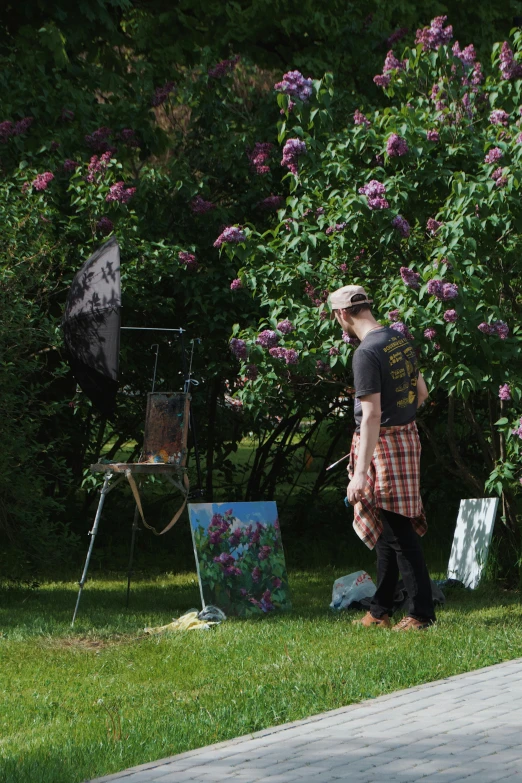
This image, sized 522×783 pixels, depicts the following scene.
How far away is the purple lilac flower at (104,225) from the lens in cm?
943

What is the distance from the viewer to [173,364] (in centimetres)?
1048

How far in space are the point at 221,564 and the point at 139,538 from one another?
4254mm

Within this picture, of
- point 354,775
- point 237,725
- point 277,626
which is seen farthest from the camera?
point 277,626

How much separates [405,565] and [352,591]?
1.11m

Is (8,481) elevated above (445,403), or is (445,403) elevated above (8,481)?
(445,403)

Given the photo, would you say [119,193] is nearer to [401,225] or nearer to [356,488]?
[401,225]

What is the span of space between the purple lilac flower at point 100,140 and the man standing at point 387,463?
4203mm

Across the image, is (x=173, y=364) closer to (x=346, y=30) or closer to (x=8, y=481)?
(x=8, y=481)

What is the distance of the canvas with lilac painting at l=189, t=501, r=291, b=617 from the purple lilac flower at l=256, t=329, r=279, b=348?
1.12 metres

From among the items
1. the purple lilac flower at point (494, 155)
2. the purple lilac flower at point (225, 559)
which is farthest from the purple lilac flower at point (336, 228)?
the purple lilac flower at point (225, 559)

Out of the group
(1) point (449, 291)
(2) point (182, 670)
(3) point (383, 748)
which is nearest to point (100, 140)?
(1) point (449, 291)

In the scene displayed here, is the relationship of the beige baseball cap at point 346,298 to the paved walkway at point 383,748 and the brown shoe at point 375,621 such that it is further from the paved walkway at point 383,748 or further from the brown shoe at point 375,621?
the paved walkway at point 383,748

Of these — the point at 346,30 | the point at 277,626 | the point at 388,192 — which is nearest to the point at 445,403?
the point at 388,192

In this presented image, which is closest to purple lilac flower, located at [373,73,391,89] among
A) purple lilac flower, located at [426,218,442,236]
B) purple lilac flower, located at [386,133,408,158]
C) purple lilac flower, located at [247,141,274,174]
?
purple lilac flower, located at [386,133,408,158]
